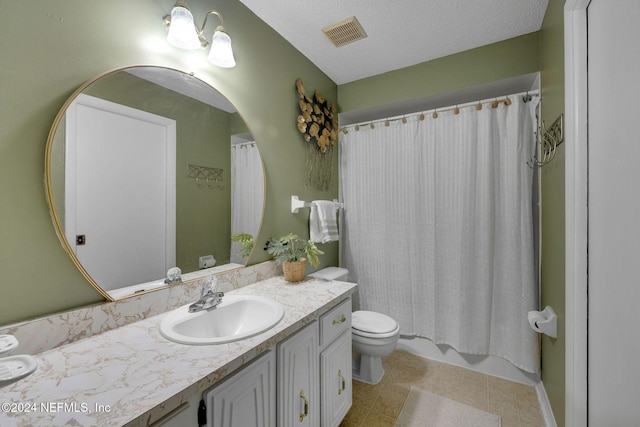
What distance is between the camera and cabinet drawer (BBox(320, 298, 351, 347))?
50.5 inches

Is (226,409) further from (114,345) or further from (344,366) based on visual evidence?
(344,366)

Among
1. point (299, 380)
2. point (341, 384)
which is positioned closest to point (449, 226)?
point (341, 384)

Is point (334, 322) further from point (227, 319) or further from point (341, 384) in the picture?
point (227, 319)

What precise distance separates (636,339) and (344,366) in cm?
118

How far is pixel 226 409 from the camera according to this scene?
2.58 feet

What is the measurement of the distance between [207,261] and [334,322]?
744 mm

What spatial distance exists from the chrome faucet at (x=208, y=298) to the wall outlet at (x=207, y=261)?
4.2 inches

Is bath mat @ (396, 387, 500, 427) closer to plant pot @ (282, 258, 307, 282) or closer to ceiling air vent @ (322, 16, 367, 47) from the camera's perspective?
plant pot @ (282, 258, 307, 282)

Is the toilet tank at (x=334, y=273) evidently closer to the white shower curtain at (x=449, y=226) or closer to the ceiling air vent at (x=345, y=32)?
the white shower curtain at (x=449, y=226)

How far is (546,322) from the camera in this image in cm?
142

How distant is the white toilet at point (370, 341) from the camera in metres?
1.81

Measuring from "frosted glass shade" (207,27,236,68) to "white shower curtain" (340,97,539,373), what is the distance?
1.45m

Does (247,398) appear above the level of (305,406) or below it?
above

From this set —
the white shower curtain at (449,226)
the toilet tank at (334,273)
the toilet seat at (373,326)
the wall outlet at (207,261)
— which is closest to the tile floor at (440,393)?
the white shower curtain at (449,226)
